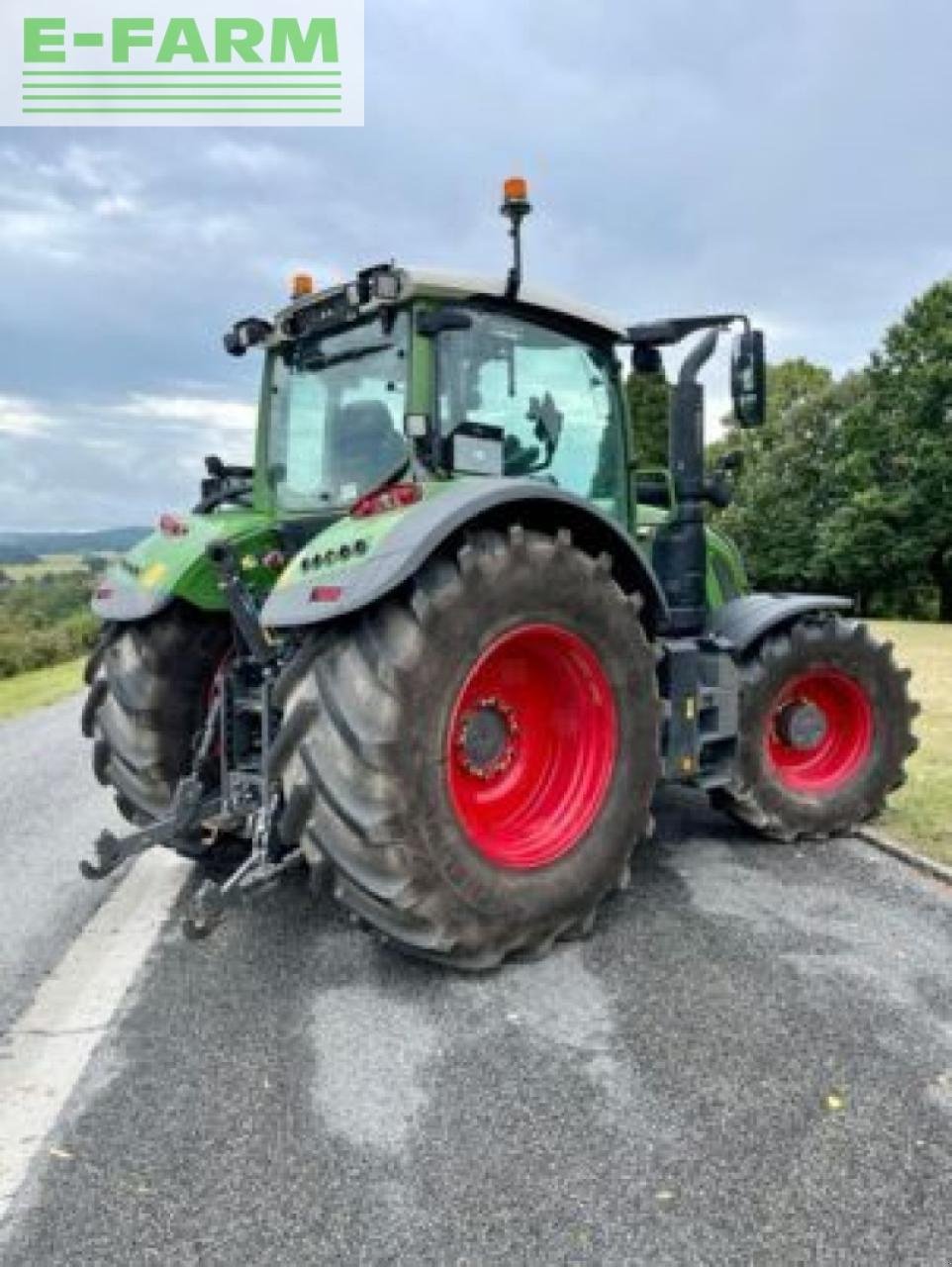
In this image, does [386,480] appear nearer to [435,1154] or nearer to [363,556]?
[363,556]

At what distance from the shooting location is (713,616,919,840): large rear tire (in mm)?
5078

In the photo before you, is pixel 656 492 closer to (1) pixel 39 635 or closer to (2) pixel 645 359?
(2) pixel 645 359

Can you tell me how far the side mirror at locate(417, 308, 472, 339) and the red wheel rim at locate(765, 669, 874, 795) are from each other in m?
2.42

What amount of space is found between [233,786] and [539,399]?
6.53 feet

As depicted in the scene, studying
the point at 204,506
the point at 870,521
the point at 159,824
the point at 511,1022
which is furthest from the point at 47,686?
the point at 870,521

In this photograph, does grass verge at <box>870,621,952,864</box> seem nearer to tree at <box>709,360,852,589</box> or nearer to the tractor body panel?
the tractor body panel

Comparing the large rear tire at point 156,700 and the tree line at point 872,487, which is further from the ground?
Answer: the tree line at point 872,487

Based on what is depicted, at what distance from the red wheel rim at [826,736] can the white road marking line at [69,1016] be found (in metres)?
2.94

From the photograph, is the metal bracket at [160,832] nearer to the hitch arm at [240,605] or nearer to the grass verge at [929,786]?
the hitch arm at [240,605]

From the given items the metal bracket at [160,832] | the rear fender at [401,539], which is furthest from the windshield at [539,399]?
the metal bracket at [160,832]

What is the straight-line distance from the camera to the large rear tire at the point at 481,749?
11.1 feet

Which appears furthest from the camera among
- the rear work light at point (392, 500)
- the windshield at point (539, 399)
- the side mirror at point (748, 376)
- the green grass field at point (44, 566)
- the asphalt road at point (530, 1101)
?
the green grass field at point (44, 566)

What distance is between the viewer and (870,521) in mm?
35781

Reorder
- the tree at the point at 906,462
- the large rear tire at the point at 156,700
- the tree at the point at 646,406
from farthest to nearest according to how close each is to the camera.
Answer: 1. the tree at the point at 906,462
2. the tree at the point at 646,406
3. the large rear tire at the point at 156,700
